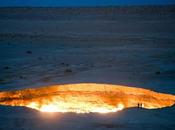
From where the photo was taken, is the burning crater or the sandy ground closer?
the sandy ground

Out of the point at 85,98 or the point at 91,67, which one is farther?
the point at 91,67

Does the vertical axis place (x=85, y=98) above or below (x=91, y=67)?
below

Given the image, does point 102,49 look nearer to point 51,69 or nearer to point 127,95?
point 51,69

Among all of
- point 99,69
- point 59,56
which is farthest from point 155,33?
point 99,69

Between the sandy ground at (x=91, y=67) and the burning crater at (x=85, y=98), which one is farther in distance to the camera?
the burning crater at (x=85, y=98)
